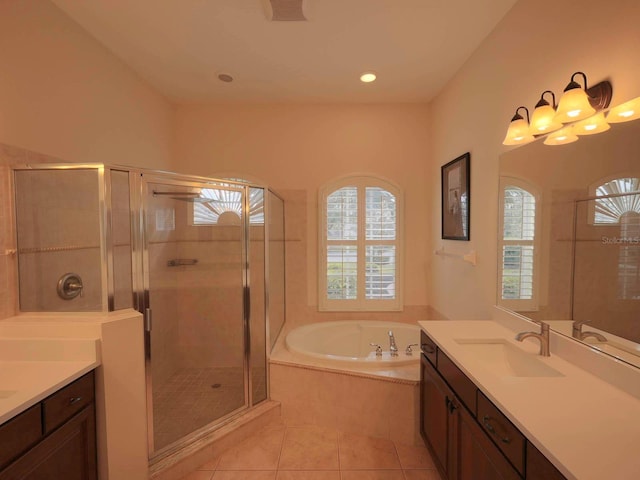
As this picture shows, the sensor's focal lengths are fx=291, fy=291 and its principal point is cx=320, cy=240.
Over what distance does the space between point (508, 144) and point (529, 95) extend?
0.27 metres

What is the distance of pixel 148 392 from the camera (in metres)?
1.75

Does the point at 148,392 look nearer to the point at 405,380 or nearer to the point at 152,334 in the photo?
the point at 152,334

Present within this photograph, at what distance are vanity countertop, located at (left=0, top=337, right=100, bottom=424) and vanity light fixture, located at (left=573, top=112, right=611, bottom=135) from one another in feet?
8.05

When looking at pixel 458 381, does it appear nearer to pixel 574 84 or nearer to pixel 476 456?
pixel 476 456

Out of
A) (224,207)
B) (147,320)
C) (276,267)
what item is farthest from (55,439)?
(276,267)

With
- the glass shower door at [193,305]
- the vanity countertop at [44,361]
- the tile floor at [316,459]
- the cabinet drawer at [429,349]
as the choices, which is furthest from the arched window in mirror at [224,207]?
the tile floor at [316,459]

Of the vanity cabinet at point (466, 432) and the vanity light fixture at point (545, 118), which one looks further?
the vanity light fixture at point (545, 118)

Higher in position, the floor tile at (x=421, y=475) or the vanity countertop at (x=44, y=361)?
the vanity countertop at (x=44, y=361)

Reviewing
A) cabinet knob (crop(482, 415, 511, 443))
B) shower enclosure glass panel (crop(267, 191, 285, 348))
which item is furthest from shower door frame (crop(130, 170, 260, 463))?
cabinet knob (crop(482, 415, 511, 443))

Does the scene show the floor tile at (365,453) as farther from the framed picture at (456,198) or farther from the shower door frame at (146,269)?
the framed picture at (456,198)

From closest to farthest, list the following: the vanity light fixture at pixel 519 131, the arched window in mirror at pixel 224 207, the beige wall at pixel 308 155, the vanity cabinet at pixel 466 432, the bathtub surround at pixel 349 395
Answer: the vanity cabinet at pixel 466 432
the vanity light fixture at pixel 519 131
the bathtub surround at pixel 349 395
the arched window in mirror at pixel 224 207
the beige wall at pixel 308 155

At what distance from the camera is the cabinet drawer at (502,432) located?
92cm

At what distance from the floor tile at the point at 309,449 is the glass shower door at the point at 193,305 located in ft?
1.51

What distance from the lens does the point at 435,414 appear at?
5.47ft
